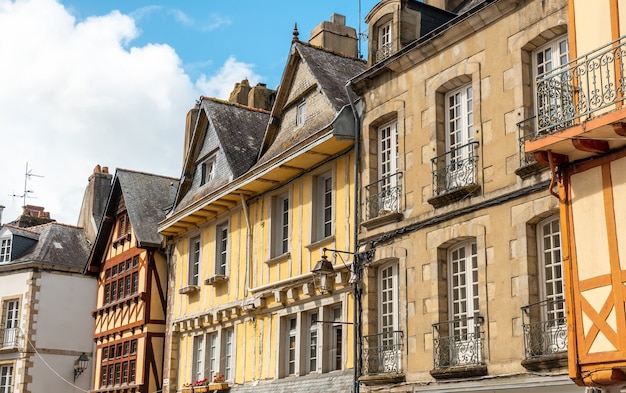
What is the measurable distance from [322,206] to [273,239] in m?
1.67

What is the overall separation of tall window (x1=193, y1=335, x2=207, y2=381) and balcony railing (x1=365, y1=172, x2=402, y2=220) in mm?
7112

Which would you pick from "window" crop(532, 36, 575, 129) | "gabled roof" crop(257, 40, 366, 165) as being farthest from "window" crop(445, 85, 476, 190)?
"gabled roof" crop(257, 40, 366, 165)

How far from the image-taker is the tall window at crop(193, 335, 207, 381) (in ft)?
68.2

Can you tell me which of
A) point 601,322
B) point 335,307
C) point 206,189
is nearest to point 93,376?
point 206,189

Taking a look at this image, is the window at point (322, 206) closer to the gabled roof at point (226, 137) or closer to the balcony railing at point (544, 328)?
the gabled roof at point (226, 137)

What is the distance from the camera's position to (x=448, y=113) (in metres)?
14.2

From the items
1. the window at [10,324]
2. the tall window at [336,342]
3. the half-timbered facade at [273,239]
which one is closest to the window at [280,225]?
the half-timbered facade at [273,239]

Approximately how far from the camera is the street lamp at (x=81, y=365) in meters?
28.1

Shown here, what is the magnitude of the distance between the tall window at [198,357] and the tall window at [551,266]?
10.5 m

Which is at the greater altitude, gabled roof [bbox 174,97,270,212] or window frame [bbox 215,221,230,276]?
gabled roof [bbox 174,97,270,212]

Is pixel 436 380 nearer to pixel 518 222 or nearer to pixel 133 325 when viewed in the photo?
pixel 518 222

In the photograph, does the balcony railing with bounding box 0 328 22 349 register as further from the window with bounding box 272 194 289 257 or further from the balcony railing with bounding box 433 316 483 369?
the balcony railing with bounding box 433 316 483 369

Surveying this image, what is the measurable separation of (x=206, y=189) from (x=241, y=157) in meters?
1.45

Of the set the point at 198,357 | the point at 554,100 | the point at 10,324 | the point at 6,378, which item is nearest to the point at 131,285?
the point at 198,357
